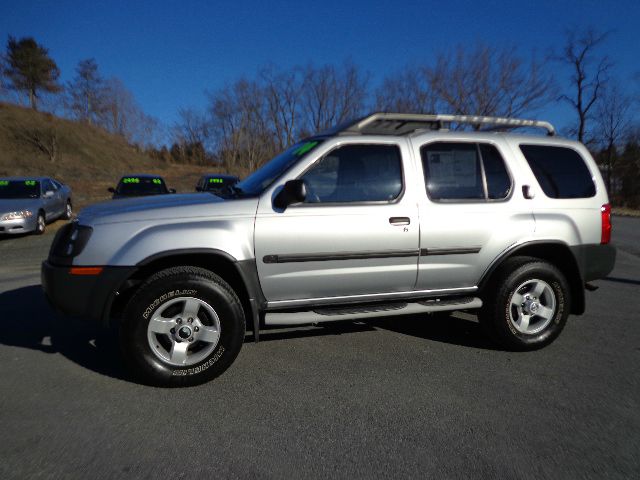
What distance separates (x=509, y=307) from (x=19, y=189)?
41.3ft

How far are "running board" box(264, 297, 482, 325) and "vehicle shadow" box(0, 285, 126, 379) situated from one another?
133cm

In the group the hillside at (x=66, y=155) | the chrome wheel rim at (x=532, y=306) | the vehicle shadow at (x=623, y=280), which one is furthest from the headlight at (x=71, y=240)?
the hillside at (x=66, y=155)

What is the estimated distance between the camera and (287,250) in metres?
3.63

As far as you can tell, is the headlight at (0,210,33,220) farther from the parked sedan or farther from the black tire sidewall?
the black tire sidewall

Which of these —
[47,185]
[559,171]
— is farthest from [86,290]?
[47,185]

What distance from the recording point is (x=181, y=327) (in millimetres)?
3498

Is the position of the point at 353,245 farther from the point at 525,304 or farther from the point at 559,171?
the point at 559,171

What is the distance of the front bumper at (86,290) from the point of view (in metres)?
3.36

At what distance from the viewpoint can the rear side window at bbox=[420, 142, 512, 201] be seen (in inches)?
159

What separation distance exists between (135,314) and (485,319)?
3.00 m

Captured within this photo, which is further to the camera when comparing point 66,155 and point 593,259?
point 66,155

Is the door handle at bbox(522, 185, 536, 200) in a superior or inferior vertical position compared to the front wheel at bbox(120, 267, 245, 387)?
superior

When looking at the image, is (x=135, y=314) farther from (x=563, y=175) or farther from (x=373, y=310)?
(x=563, y=175)

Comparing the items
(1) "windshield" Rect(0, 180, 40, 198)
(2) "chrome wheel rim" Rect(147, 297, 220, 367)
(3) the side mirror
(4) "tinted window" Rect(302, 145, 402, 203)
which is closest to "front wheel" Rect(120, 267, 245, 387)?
(2) "chrome wheel rim" Rect(147, 297, 220, 367)
